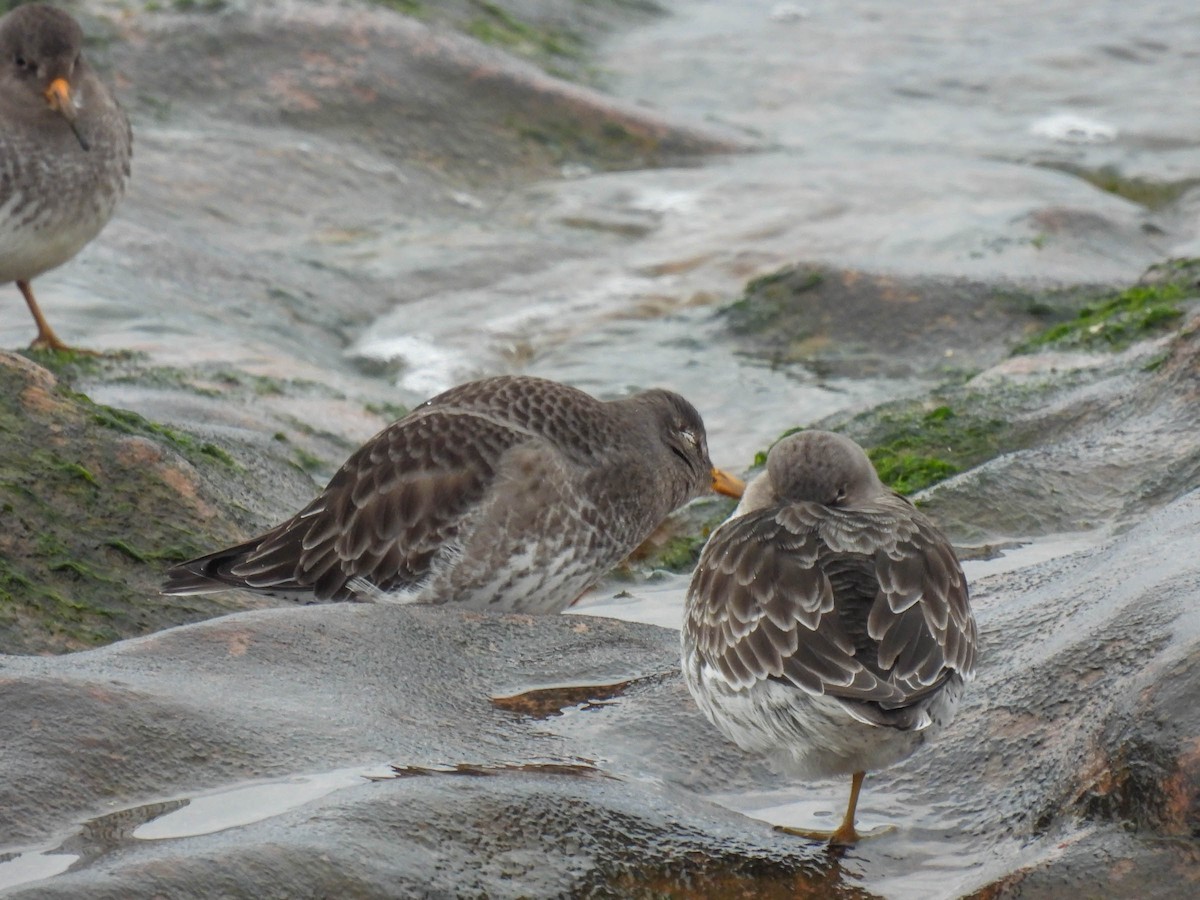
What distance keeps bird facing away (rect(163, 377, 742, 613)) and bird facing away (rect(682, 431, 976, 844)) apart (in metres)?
1.42

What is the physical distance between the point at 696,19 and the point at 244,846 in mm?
17061

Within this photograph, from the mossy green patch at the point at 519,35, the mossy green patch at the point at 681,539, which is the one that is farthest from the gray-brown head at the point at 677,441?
the mossy green patch at the point at 519,35

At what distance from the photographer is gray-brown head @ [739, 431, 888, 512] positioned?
560 centimetres

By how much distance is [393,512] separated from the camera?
22.1 ft

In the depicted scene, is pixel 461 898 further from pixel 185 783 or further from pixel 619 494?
pixel 619 494

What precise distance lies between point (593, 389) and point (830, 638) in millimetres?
6205

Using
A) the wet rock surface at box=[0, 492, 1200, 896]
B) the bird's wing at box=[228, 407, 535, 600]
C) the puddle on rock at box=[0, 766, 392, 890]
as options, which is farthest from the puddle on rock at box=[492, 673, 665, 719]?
the bird's wing at box=[228, 407, 535, 600]

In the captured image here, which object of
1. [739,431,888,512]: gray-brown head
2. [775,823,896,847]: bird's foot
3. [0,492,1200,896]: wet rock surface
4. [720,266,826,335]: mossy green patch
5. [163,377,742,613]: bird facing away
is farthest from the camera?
[720,266,826,335]: mossy green patch

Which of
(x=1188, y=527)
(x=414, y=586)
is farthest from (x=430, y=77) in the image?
(x=1188, y=527)

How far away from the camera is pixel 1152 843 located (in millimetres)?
4137

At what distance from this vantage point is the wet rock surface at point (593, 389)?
435 centimetres

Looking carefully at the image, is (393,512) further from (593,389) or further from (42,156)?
(593,389)

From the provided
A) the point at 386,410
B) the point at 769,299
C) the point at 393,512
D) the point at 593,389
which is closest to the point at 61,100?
the point at 386,410

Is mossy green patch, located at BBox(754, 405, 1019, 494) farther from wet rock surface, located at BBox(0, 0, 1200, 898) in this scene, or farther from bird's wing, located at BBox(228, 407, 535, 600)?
bird's wing, located at BBox(228, 407, 535, 600)
